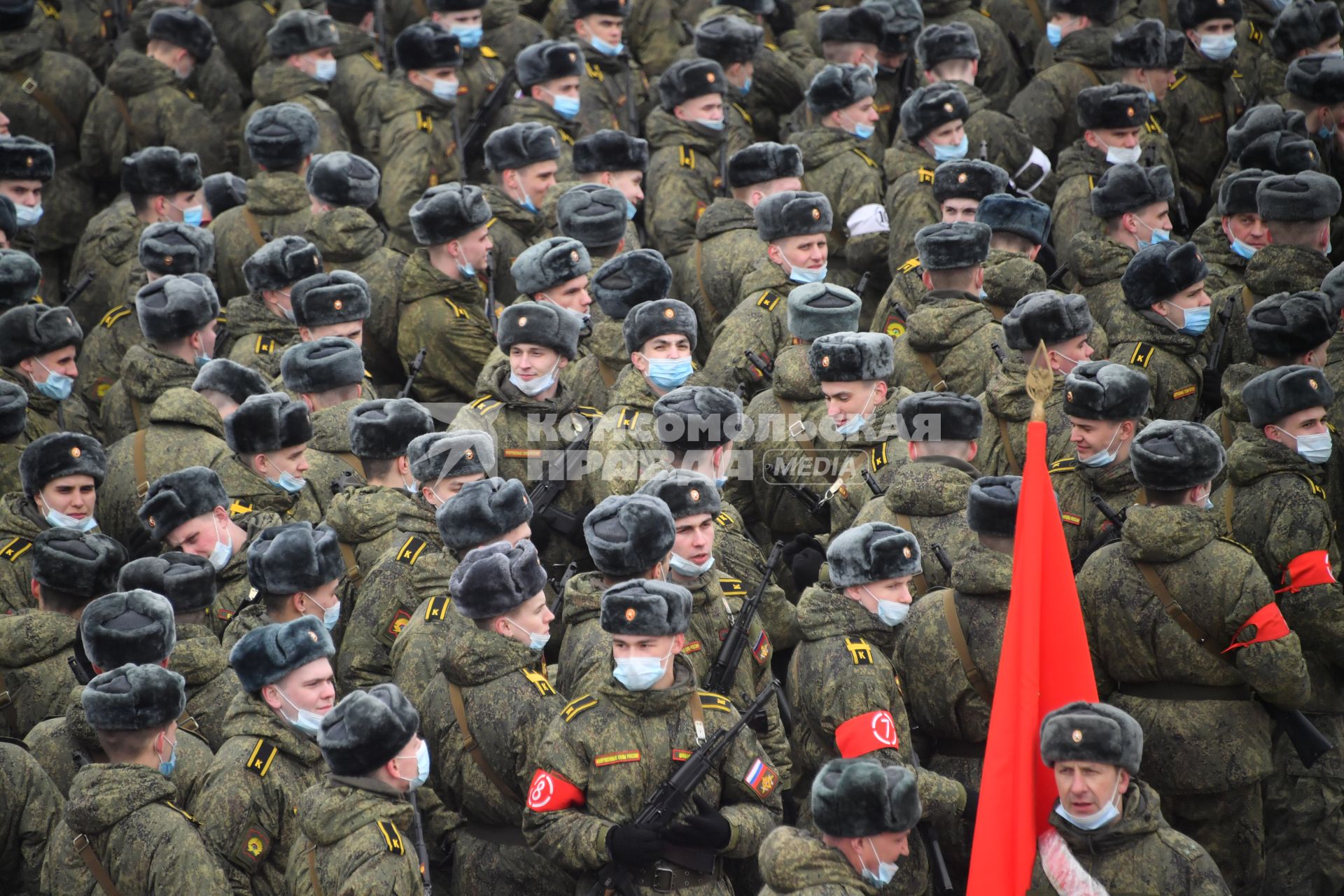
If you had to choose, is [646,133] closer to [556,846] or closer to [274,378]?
[274,378]

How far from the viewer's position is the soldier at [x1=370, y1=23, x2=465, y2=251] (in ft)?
45.0

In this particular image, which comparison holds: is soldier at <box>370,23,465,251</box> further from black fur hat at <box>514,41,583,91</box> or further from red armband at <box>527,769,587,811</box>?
red armband at <box>527,769,587,811</box>

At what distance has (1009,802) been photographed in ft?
22.0

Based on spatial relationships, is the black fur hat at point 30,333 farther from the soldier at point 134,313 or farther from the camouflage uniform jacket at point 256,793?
the camouflage uniform jacket at point 256,793

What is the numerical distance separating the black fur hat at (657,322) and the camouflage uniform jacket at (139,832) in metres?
3.84

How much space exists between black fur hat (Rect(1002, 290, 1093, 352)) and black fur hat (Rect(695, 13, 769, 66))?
16.6 feet

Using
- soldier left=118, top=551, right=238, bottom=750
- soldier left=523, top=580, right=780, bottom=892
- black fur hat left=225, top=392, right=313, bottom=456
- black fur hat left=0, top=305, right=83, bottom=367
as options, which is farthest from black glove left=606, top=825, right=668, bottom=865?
black fur hat left=0, top=305, right=83, bottom=367

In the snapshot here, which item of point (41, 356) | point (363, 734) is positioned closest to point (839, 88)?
point (41, 356)

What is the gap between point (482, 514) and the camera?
8109mm

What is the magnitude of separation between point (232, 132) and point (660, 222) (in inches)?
177

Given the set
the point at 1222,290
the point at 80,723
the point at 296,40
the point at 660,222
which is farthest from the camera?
the point at 296,40

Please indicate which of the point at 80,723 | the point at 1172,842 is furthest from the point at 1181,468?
the point at 80,723

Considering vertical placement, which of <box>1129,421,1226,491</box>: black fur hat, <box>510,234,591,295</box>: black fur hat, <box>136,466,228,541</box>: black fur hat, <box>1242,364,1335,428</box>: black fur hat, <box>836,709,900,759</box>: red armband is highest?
<box>1129,421,1226,491</box>: black fur hat

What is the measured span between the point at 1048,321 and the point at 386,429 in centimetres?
366
